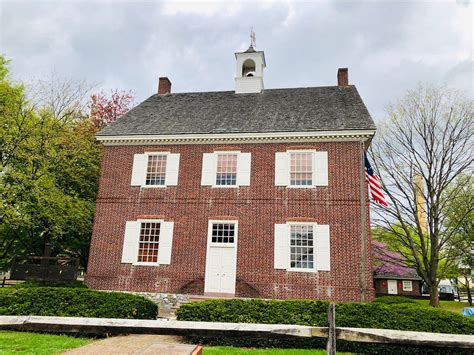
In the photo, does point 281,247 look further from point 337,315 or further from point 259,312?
point 337,315

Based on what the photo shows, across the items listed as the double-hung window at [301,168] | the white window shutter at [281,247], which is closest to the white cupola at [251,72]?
the double-hung window at [301,168]

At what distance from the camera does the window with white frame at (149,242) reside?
50.3 feet

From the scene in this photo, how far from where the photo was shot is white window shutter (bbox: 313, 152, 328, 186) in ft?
48.5

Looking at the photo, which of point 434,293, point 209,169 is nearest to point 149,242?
point 209,169

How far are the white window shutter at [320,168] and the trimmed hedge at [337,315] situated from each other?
694cm

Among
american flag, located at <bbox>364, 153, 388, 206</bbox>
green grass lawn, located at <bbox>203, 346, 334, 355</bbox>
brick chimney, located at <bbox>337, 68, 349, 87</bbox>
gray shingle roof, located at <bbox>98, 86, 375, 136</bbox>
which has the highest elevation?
brick chimney, located at <bbox>337, 68, 349, 87</bbox>

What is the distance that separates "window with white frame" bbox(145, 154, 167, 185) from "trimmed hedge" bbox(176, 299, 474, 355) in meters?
8.67

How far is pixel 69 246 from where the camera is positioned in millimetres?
19375

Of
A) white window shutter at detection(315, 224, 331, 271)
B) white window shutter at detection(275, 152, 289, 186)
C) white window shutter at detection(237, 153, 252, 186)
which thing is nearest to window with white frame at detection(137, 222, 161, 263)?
white window shutter at detection(237, 153, 252, 186)

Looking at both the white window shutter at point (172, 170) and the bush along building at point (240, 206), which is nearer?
the bush along building at point (240, 206)

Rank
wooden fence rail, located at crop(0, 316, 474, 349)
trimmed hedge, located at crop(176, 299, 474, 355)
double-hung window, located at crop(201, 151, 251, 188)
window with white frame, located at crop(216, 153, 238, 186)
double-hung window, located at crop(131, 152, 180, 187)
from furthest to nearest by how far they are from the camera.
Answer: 1. double-hung window, located at crop(131, 152, 180, 187)
2. window with white frame, located at crop(216, 153, 238, 186)
3. double-hung window, located at crop(201, 151, 251, 188)
4. trimmed hedge, located at crop(176, 299, 474, 355)
5. wooden fence rail, located at crop(0, 316, 474, 349)

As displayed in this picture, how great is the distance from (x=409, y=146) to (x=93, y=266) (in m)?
15.8

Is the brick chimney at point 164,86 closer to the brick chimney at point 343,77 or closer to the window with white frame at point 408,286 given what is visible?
the brick chimney at point 343,77

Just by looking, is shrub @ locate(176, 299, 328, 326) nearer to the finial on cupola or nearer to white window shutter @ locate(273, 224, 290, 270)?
white window shutter @ locate(273, 224, 290, 270)
